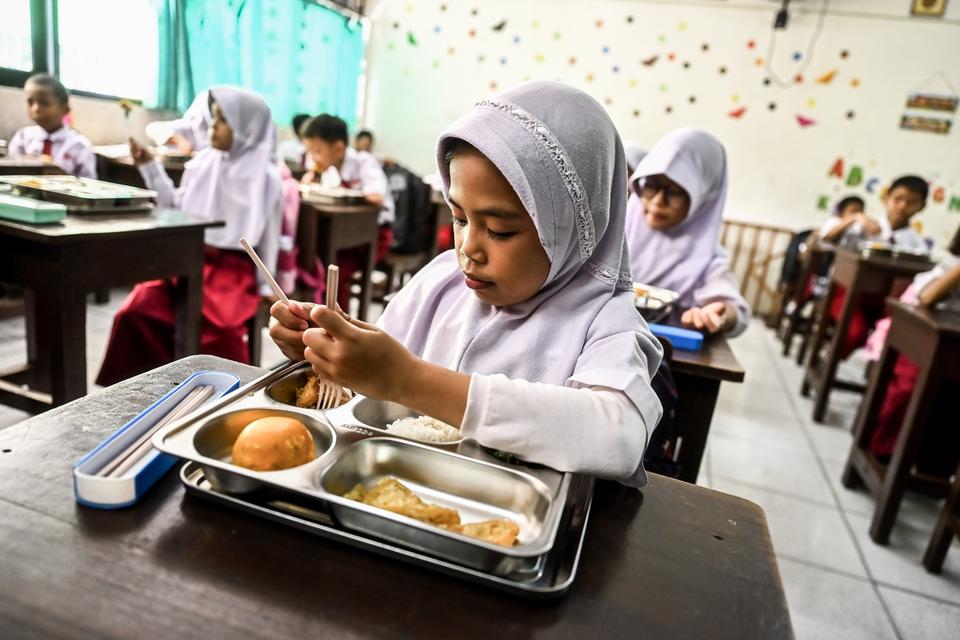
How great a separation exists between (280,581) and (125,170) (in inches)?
154

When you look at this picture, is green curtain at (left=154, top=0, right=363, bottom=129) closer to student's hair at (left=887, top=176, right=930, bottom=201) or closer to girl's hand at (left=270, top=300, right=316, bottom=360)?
girl's hand at (left=270, top=300, right=316, bottom=360)

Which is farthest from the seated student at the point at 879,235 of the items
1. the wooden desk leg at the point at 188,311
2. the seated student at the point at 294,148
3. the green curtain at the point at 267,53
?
the green curtain at the point at 267,53

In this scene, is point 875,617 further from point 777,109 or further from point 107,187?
point 777,109

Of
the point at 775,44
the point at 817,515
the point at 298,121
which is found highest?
the point at 775,44

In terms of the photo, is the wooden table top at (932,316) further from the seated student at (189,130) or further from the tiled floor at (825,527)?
the seated student at (189,130)

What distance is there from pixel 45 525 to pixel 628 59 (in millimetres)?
6424

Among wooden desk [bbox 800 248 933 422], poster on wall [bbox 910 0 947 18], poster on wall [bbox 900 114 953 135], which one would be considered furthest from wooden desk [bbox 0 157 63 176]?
poster on wall [bbox 910 0 947 18]

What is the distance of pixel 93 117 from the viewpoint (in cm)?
400

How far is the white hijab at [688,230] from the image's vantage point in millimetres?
1975

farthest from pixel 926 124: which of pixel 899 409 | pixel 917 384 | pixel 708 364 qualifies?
pixel 708 364

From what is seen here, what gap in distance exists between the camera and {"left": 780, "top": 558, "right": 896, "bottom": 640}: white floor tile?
1718mm

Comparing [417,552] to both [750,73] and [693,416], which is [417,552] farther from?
[750,73]

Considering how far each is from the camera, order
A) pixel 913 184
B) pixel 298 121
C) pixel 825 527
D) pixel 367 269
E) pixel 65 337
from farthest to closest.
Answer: pixel 298 121 → pixel 913 184 → pixel 367 269 → pixel 825 527 → pixel 65 337

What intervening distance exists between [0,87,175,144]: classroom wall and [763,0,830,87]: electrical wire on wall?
5.29 meters
